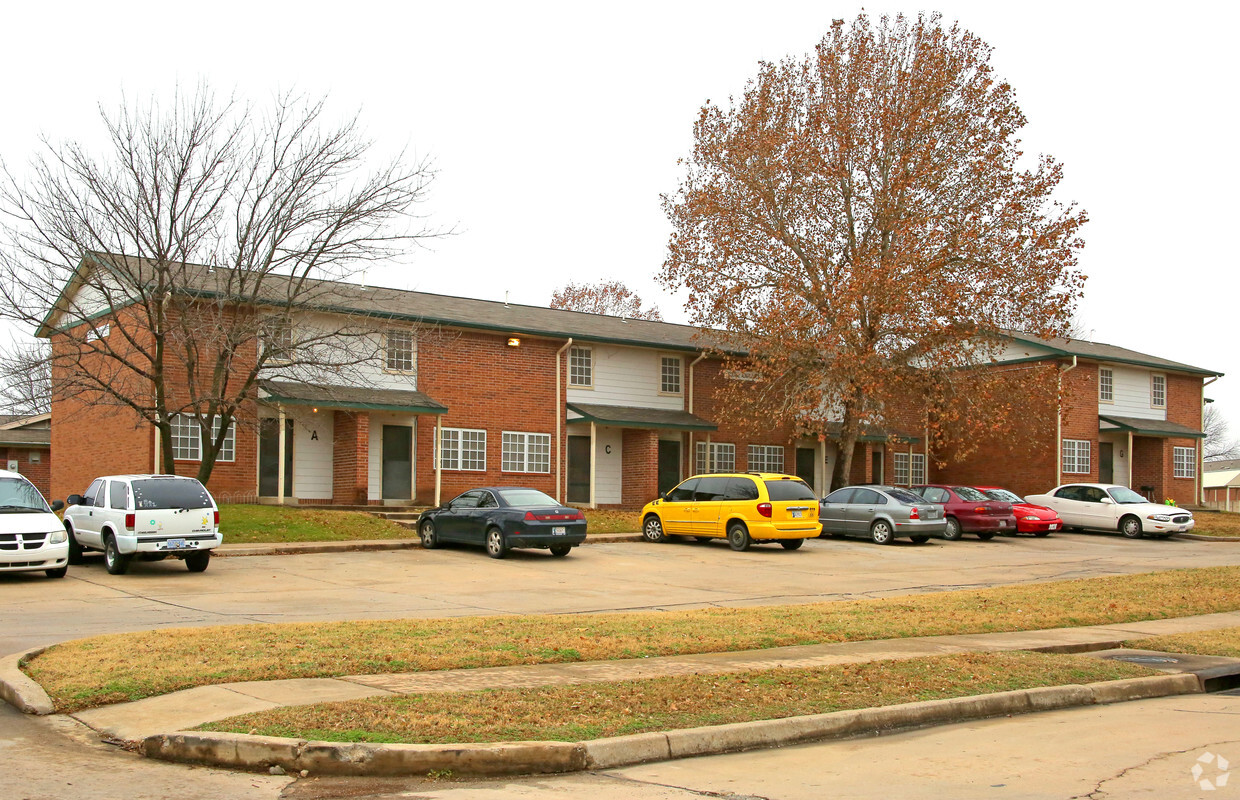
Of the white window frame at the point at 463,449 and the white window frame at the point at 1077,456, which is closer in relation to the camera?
the white window frame at the point at 463,449

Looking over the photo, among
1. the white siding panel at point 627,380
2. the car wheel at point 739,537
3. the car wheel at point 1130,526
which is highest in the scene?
the white siding panel at point 627,380

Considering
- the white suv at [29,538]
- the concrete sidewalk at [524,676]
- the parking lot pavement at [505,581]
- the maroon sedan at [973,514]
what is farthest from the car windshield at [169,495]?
the maroon sedan at [973,514]

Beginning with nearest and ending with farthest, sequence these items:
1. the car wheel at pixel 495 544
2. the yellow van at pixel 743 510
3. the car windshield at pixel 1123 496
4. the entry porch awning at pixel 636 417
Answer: the car wheel at pixel 495 544 < the yellow van at pixel 743 510 < the car windshield at pixel 1123 496 < the entry porch awning at pixel 636 417

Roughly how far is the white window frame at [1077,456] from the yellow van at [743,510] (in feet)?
69.6

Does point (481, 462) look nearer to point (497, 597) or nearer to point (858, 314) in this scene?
point (858, 314)

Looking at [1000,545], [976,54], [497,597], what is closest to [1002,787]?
[497,597]

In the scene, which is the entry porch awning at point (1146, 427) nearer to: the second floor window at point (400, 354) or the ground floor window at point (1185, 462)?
the ground floor window at point (1185, 462)

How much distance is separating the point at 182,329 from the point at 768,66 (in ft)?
64.6

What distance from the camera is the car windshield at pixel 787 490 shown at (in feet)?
80.3

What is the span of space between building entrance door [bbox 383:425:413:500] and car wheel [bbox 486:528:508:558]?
9309 mm

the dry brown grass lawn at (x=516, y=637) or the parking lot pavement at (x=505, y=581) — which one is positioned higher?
the dry brown grass lawn at (x=516, y=637)

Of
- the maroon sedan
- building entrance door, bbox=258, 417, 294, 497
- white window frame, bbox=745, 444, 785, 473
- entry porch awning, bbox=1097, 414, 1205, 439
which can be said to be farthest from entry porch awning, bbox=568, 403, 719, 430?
entry porch awning, bbox=1097, 414, 1205, 439

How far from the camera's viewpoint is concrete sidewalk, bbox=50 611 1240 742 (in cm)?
782

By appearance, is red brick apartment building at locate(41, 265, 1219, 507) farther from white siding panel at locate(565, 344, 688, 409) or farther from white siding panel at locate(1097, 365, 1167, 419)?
white siding panel at locate(1097, 365, 1167, 419)
